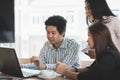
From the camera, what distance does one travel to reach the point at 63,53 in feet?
8.11

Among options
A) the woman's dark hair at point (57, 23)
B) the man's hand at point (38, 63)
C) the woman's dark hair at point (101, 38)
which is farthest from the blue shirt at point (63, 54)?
the woman's dark hair at point (101, 38)

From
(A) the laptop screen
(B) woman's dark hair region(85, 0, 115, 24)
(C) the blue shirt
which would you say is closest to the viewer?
(A) the laptop screen

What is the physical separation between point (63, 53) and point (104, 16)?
0.55 m

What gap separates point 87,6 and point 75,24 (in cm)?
102

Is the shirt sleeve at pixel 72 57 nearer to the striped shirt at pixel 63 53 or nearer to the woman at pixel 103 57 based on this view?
the striped shirt at pixel 63 53

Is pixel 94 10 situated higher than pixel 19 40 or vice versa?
pixel 94 10

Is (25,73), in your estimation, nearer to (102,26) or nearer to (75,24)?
(102,26)

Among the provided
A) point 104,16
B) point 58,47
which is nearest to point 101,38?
point 104,16

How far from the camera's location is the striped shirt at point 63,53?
242 centimetres

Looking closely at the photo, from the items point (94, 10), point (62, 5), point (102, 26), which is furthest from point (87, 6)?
point (62, 5)

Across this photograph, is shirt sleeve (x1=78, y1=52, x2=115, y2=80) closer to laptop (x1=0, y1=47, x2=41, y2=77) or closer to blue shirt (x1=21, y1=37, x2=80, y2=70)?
laptop (x1=0, y1=47, x2=41, y2=77)

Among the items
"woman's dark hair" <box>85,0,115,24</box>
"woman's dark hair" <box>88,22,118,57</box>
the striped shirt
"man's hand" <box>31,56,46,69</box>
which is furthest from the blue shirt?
"woman's dark hair" <box>88,22,118,57</box>

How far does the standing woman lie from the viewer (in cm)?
226

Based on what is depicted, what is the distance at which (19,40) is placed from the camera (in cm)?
346
